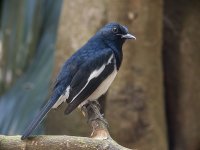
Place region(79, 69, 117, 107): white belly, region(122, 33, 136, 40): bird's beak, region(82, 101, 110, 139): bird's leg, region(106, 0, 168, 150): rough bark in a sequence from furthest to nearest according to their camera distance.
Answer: region(106, 0, 168, 150): rough bark, region(122, 33, 136, 40): bird's beak, region(79, 69, 117, 107): white belly, region(82, 101, 110, 139): bird's leg

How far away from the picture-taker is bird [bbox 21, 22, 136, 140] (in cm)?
418

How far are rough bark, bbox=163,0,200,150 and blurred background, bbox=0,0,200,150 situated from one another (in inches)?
0.4

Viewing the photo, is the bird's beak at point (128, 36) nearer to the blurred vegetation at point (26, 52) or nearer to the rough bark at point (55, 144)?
the rough bark at point (55, 144)

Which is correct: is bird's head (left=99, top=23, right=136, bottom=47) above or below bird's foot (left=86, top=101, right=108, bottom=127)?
above

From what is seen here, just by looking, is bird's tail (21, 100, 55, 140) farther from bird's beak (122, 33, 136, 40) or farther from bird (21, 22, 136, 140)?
bird's beak (122, 33, 136, 40)

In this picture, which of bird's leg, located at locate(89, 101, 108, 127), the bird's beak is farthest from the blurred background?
the bird's beak

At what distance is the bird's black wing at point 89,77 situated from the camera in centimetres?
416

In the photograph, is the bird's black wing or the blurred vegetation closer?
the bird's black wing

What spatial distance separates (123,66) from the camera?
6020 mm

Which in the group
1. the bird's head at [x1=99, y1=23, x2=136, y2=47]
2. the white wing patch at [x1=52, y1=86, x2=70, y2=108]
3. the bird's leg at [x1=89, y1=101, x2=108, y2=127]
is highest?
the bird's head at [x1=99, y1=23, x2=136, y2=47]

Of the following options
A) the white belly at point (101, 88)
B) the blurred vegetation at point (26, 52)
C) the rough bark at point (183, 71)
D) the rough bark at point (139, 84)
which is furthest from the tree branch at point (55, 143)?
the rough bark at point (183, 71)

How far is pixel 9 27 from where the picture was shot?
707 centimetres

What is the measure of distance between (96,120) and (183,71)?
3.21 metres

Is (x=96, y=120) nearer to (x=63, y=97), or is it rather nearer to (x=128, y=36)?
(x=63, y=97)
